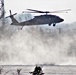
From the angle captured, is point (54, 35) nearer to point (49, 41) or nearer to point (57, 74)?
point (49, 41)

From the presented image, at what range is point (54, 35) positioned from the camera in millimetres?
169125

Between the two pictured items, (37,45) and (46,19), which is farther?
(37,45)

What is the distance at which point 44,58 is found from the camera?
518ft

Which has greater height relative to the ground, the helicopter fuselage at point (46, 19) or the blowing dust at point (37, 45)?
the helicopter fuselage at point (46, 19)

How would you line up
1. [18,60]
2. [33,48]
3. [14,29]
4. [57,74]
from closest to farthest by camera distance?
[57,74] < [18,60] < [33,48] < [14,29]

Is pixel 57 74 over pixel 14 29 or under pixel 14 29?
under

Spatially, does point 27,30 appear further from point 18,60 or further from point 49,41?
point 18,60

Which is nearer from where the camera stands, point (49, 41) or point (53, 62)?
point (53, 62)

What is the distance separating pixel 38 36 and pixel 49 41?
5321 millimetres

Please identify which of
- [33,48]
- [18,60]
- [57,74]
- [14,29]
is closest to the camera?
[57,74]

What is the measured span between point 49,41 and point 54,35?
9.51ft

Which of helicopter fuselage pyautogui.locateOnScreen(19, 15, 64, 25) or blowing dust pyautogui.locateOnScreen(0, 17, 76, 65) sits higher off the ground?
helicopter fuselage pyautogui.locateOnScreen(19, 15, 64, 25)

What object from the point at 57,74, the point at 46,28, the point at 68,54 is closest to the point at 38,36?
the point at 46,28

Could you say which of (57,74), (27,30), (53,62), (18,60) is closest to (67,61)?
(53,62)
